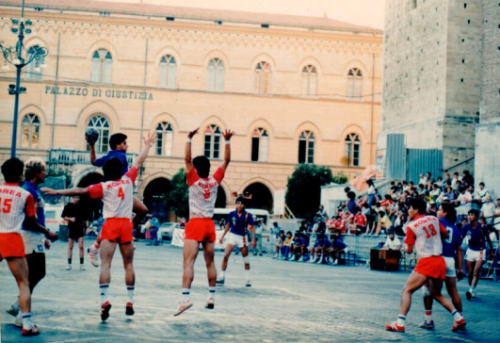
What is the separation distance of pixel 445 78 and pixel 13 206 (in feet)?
101

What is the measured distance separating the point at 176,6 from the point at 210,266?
47.2 m

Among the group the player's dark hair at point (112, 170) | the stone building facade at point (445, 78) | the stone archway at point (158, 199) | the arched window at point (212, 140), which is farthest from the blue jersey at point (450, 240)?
the stone archway at point (158, 199)

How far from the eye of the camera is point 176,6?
182 feet

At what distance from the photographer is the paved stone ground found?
8.82 meters

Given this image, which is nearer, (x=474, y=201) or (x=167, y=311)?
(x=167, y=311)

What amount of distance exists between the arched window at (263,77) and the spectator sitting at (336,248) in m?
27.3

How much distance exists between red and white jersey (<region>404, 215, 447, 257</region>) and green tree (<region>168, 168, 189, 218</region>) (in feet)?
126

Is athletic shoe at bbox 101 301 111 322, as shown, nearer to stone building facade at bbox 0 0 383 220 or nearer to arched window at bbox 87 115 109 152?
stone building facade at bbox 0 0 383 220

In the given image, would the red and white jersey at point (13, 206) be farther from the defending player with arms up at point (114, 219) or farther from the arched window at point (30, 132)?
the arched window at point (30, 132)

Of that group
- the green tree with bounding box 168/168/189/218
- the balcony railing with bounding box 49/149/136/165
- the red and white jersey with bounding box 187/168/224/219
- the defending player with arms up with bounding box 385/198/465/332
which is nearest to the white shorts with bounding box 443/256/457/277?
the defending player with arms up with bounding box 385/198/465/332

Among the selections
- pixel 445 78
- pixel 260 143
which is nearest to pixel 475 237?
pixel 445 78

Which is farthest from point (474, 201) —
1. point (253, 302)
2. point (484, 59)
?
point (253, 302)

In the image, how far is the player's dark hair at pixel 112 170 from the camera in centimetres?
997

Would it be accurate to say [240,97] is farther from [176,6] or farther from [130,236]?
[130,236]
